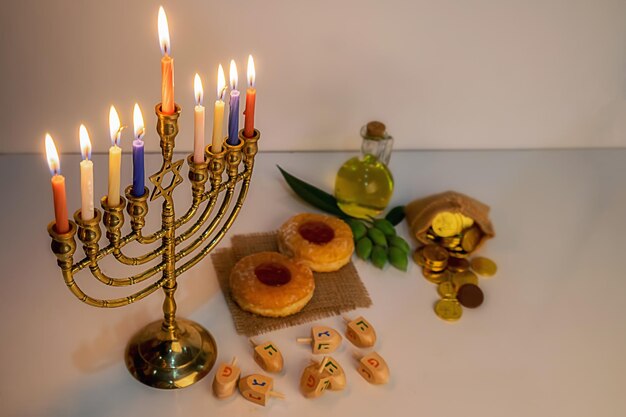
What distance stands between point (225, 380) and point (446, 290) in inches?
15.5

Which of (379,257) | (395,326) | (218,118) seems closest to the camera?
(218,118)

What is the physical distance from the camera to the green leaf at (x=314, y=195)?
48.9 inches

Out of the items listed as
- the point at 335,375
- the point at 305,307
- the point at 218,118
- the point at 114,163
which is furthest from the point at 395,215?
the point at 114,163

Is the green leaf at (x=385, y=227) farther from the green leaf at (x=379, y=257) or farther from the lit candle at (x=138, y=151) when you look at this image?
the lit candle at (x=138, y=151)

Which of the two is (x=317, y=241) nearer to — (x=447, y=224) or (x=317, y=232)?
(x=317, y=232)

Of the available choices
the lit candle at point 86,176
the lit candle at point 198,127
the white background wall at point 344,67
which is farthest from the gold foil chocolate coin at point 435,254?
the lit candle at point 86,176

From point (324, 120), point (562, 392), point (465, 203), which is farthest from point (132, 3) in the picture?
point (562, 392)

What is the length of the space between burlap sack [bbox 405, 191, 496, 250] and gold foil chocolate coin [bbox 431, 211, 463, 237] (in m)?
0.01

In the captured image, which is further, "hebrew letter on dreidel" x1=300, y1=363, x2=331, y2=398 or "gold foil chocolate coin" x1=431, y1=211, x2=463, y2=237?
"gold foil chocolate coin" x1=431, y1=211, x2=463, y2=237

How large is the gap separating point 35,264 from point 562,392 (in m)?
0.77

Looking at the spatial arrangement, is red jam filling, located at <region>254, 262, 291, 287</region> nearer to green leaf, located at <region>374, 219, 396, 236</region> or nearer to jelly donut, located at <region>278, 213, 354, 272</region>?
jelly donut, located at <region>278, 213, 354, 272</region>

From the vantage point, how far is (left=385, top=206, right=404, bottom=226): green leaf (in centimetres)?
125

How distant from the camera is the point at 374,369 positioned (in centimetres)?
94

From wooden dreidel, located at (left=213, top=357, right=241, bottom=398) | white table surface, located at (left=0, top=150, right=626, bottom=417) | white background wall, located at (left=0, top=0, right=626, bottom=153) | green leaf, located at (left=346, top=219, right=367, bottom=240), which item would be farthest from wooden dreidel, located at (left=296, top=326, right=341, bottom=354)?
white background wall, located at (left=0, top=0, right=626, bottom=153)
